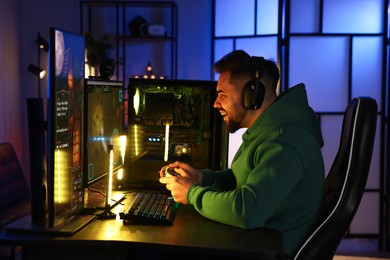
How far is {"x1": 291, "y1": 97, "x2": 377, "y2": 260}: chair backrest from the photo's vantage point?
172 centimetres

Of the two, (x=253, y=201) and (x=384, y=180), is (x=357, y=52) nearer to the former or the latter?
(x=384, y=180)

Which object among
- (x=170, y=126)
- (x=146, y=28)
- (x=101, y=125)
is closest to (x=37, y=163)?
(x=101, y=125)

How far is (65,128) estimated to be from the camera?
1.70m

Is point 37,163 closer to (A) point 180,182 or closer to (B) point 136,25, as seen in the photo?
(A) point 180,182

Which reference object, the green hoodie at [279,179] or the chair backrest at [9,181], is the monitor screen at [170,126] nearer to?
the green hoodie at [279,179]

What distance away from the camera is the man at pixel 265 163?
1.62 m

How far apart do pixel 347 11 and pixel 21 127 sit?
3.03 m

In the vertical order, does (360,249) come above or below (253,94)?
below

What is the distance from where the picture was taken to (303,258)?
67.5 inches

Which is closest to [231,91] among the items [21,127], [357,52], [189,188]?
[189,188]

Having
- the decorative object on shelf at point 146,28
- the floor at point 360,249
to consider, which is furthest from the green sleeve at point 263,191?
the decorative object on shelf at point 146,28

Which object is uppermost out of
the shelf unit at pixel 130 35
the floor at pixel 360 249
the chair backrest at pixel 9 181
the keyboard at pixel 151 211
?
the shelf unit at pixel 130 35

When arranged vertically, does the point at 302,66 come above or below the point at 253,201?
above

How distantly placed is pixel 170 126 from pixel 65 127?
0.81 m
